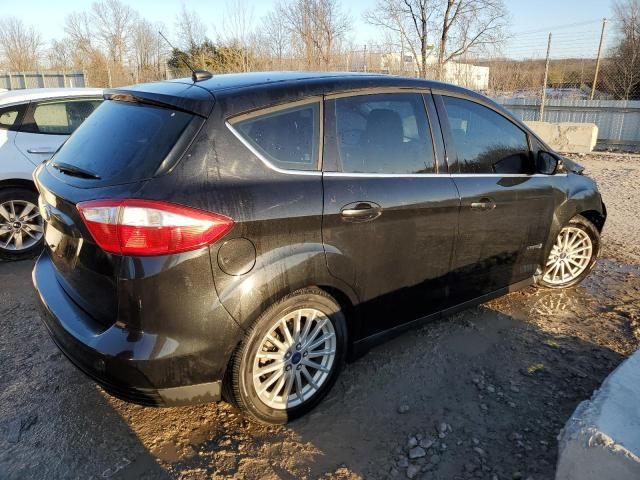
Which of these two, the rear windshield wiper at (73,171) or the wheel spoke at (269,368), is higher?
the rear windshield wiper at (73,171)

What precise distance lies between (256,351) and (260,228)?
64cm

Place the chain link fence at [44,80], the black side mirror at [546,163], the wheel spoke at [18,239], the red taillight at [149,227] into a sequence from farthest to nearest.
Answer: the chain link fence at [44,80] < the wheel spoke at [18,239] < the black side mirror at [546,163] < the red taillight at [149,227]

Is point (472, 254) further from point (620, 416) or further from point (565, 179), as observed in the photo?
point (620, 416)

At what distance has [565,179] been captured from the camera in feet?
13.0

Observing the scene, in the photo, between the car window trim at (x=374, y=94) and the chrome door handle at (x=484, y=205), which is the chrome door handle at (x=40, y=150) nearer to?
the car window trim at (x=374, y=94)

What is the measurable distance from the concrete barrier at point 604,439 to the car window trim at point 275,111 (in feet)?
5.49

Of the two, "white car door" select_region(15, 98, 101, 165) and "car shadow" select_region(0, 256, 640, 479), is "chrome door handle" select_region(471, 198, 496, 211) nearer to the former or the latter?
"car shadow" select_region(0, 256, 640, 479)

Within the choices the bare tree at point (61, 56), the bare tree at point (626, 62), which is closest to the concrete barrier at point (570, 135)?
the bare tree at point (626, 62)

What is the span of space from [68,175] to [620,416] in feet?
9.35

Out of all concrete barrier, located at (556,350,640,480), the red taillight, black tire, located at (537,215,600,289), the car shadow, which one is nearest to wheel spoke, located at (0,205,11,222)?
the car shadow

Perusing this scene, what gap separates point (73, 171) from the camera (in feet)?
8.40

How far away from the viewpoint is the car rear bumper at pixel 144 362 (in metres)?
2.20

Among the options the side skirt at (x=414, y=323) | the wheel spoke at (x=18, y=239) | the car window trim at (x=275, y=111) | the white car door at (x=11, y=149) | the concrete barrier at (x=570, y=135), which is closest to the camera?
the car window trim at (x=275, y=111)

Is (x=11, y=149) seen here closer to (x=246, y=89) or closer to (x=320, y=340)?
(x=246, y=89)
